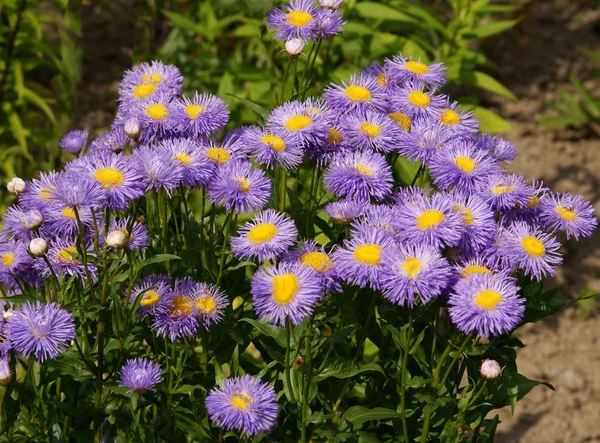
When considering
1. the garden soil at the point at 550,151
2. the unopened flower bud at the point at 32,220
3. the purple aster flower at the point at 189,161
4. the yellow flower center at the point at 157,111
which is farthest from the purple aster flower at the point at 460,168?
the garden soil at the point at 550,151

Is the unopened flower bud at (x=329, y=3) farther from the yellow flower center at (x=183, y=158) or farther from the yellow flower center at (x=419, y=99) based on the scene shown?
the yellow flower center at (x=183, y=158)

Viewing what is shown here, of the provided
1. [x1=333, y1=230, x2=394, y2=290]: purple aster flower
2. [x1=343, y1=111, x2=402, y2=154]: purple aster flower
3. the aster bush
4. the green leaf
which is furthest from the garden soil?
[x1=333, y1=230, x2=394, y2=290]: purple aster flower

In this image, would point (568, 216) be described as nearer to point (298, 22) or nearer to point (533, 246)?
point (533, 246)

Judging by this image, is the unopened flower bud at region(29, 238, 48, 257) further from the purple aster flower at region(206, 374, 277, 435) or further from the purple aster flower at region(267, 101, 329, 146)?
the purple aster flower at region(267, 101, 329, 146)

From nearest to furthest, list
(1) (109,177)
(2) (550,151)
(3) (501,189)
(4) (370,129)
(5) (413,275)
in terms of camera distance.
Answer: (5) (413,275)
(1) (109,177)
(3) (501,189)
(4) (370,129)
(2) (550,151)

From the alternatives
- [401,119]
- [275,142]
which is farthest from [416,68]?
[275,142]

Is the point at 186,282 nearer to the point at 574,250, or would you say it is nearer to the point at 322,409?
the point at 322,409
